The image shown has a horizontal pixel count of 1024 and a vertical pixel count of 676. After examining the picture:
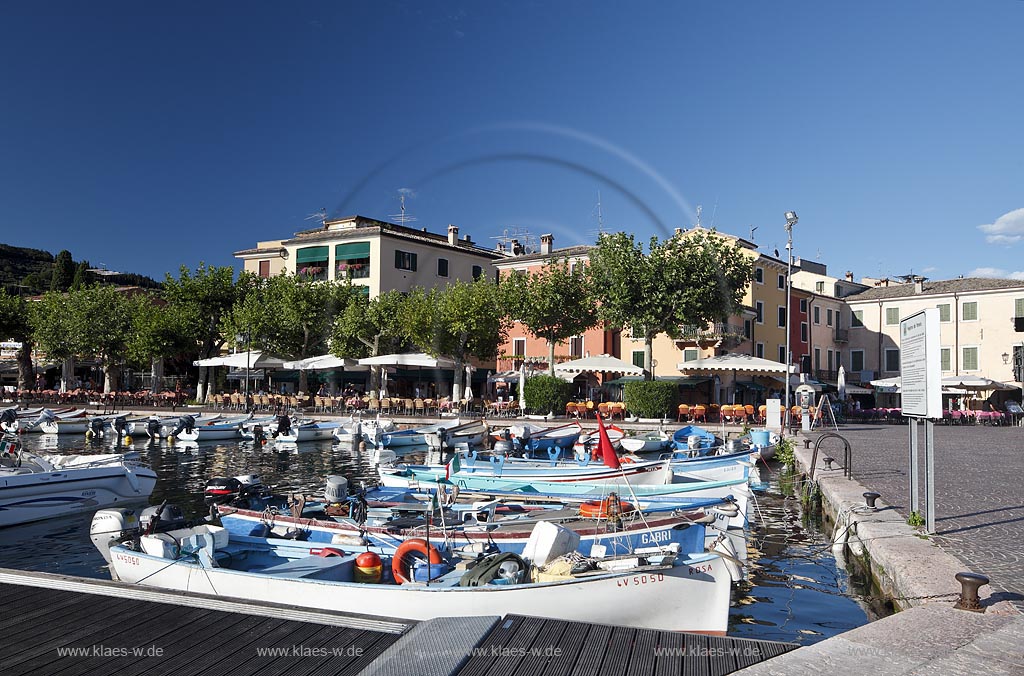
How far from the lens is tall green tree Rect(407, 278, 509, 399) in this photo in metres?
45.8

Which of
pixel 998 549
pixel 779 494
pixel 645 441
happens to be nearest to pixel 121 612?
pixel 998 549

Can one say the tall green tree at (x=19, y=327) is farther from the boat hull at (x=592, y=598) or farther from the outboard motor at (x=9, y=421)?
the boat hull at (x=592, y=598)

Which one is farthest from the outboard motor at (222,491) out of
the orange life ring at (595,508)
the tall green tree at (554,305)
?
the tall green tree at (554,305)

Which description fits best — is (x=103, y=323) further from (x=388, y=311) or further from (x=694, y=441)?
(x=694, y=441)

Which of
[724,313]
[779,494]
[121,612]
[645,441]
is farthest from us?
[724,313]

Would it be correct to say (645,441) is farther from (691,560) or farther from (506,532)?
(691,560)

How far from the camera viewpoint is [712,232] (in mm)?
40031

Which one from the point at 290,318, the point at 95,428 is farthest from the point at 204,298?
the point at 95,428

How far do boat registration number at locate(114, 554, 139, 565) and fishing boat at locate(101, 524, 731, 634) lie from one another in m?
0.02

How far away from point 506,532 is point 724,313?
30.2m

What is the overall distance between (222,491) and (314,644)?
988 cm

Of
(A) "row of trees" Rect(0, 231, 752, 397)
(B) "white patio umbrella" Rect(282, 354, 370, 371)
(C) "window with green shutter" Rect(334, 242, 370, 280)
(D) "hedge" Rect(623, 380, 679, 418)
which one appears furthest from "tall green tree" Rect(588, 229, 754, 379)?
(C) "window with green shutter" Rect(334, 242, 370, 280)

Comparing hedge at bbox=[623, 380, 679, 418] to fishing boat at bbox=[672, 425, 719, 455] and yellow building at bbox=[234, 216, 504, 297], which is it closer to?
fishing boat at bbox=[672, 425, 719, 455]

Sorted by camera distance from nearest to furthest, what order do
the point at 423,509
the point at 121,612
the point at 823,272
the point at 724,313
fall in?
the point at 121,612 → the point at 423,509 → the point at 724,313 → the point at 823,272
